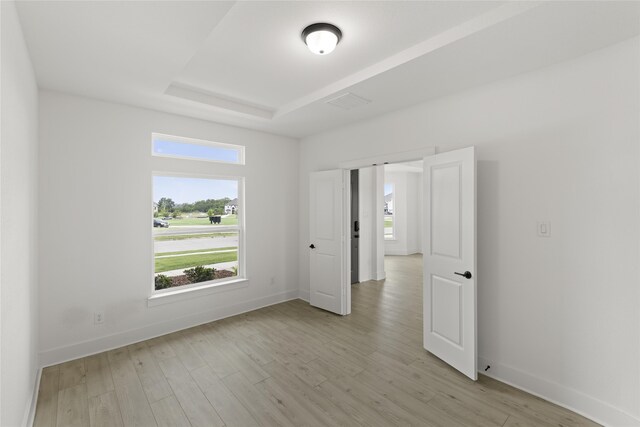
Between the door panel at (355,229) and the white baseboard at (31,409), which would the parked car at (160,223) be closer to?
the white baseboard at (31,409)

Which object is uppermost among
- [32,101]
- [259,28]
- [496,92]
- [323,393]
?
[259,28]

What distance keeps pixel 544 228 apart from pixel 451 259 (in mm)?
778

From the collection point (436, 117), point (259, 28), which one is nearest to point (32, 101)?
point (259, 28)

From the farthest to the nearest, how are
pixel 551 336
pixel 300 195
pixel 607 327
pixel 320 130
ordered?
pixel 300 195, pixel 320 130, pixel 551 336, pixel 607 327

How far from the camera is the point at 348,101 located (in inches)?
127

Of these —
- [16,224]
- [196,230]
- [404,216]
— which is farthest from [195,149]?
[404,216]

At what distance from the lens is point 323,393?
2.44 meters

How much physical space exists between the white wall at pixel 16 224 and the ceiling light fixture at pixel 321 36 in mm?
1648

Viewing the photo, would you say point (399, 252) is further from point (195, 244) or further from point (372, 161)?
point (195, 244)

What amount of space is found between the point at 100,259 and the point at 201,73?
2.22m

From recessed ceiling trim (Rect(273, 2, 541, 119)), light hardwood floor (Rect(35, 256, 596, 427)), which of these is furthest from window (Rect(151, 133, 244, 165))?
light hardwood floor (Rect(35, 256, 596, 427))

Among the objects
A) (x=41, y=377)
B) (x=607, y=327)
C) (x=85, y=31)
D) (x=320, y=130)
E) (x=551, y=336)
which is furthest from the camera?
(x=320, y=130)

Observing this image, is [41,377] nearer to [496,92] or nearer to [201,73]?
[201,73]

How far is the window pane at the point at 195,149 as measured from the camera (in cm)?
365
